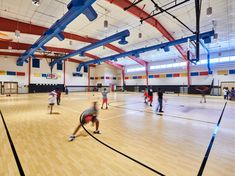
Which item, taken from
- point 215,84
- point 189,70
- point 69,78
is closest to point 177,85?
point 189,70

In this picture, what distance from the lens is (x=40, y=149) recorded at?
3451mm

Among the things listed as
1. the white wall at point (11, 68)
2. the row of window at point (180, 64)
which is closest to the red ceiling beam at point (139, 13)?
the row of window at point (180, 64)

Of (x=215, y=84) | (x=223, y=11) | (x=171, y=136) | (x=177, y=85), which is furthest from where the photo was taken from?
(x=177, y=85)

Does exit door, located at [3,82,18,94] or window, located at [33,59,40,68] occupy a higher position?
window, located at [33,59,40,68]

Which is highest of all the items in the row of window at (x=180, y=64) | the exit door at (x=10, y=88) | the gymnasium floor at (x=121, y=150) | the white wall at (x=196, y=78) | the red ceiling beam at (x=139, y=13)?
the red ceiling beam at (x=139, y=13)

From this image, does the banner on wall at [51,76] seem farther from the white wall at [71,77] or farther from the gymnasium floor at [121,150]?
the gymnasium floor at [121,150]

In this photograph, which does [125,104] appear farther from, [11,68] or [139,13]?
[11,68]

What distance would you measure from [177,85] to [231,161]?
2326 cm

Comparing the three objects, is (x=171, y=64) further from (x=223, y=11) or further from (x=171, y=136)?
(x=171, y=136)

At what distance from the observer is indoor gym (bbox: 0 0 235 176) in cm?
292

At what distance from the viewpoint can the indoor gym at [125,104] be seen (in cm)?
292

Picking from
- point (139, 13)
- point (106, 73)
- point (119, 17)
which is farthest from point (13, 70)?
point (139, 13)

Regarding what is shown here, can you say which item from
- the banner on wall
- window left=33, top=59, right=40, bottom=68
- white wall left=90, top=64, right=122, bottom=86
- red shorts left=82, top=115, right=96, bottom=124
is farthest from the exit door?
red shorts left=82, top=115, right=96, bottom=124

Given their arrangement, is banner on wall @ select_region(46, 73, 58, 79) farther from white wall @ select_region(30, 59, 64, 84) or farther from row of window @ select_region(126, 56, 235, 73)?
row of window @ select_region(126, 56, 235, 73)
